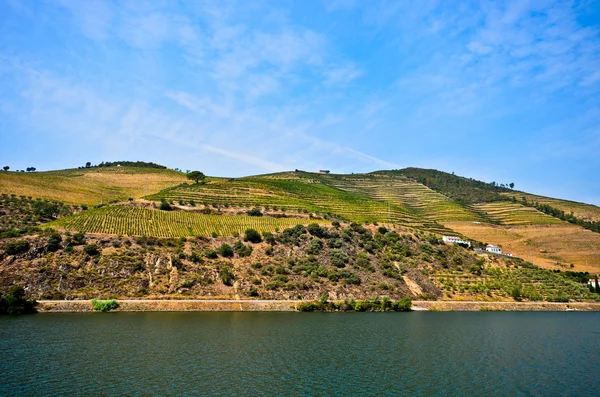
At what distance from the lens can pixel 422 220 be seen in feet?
448

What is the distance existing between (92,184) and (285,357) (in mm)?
134421

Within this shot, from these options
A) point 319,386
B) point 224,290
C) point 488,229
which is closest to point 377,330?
point 319,386

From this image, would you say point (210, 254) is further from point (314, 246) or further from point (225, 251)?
point (314, 246)

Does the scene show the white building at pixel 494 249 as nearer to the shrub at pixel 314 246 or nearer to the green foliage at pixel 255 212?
the shrub at pixel 314 246

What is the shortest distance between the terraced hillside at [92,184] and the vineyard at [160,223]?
3403cm

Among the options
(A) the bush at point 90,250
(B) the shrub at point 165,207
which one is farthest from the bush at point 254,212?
(A) the bush at point 90,250

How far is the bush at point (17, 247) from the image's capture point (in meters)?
66.2

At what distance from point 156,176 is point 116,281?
383ft

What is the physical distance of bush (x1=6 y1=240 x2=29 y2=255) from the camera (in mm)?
66250

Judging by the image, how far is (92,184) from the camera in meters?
149

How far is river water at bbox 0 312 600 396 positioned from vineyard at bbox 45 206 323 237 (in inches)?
1039

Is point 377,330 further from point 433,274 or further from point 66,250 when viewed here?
point 66,250

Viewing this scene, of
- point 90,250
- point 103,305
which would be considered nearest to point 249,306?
point 103,305

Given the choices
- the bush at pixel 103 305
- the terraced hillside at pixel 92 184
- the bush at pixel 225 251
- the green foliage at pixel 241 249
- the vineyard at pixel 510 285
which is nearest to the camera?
the bush at pixel 103 305
